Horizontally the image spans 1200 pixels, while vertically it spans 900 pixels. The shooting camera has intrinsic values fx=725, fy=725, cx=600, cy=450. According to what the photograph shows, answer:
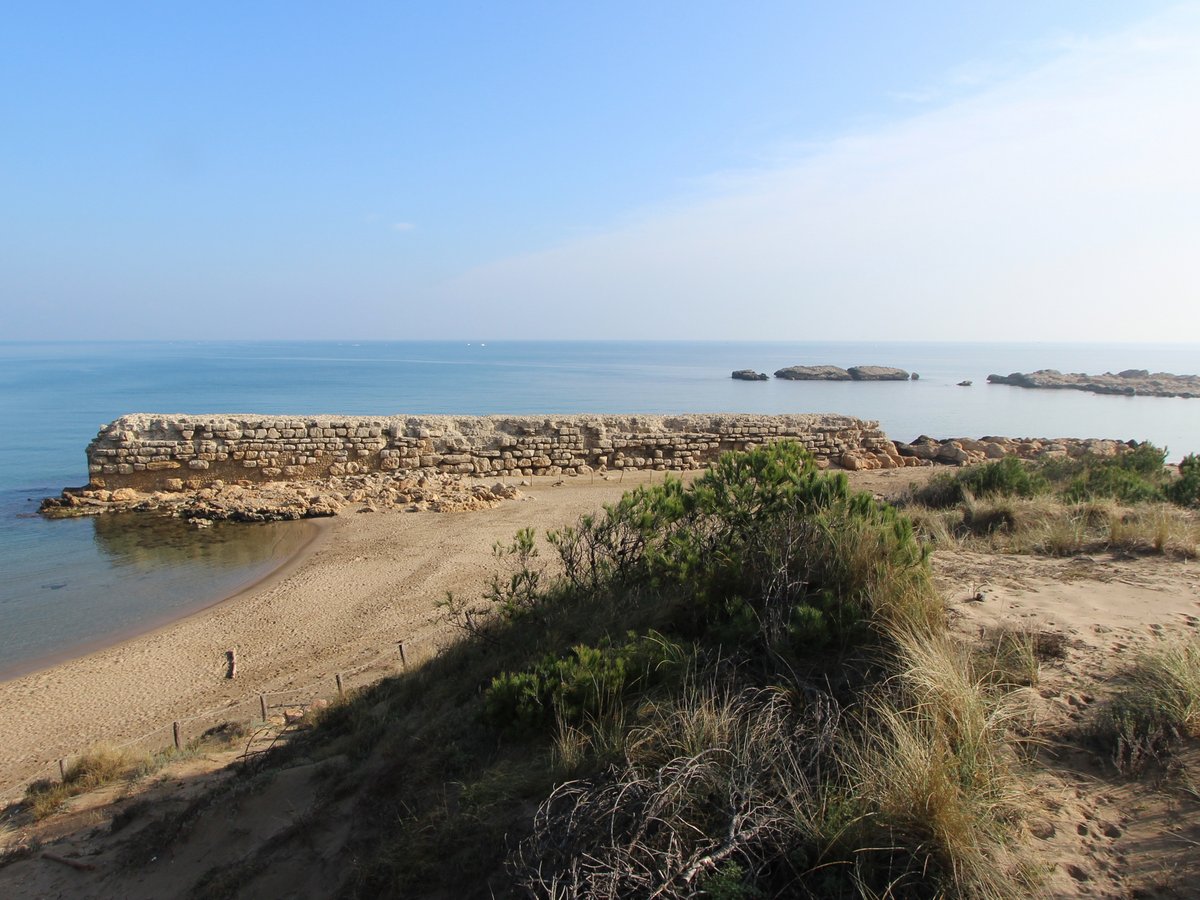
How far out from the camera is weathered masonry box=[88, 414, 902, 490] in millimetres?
15781

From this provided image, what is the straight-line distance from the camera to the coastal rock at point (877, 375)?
54766mm

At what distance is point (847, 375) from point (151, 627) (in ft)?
180

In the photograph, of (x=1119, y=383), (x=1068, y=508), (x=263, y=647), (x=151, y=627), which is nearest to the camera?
(x=1068, y=508)

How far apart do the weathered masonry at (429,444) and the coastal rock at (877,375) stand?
128ft

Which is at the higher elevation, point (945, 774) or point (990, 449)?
point (945, 774)

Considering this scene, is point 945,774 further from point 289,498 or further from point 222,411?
point 222,411

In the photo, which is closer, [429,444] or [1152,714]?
[1152,714]

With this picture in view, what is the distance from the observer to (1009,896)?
2.34 meters

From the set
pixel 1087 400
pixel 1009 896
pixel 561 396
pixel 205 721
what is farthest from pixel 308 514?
pixel 1087 400

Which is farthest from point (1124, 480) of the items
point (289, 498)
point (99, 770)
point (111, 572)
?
point (111, 572)

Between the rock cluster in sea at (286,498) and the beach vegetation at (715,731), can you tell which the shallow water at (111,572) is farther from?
the beach vegetation at (715,731)

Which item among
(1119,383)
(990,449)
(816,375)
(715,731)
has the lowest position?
(990,449)

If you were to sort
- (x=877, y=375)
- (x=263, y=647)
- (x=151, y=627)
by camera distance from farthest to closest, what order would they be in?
(x=877, y=375), (x=151, y=627), (x=263, y=647)

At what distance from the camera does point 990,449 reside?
1945cm
